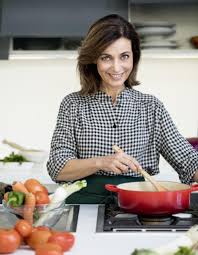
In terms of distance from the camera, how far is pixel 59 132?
7.78 ft

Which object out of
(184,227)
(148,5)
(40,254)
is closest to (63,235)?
(40,254)

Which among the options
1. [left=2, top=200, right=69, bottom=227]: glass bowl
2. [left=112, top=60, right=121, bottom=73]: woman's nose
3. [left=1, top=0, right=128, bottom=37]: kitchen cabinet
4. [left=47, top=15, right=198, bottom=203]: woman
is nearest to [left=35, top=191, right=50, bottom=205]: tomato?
[left=2, top=200, right=69, bottom=227]: glass bowl

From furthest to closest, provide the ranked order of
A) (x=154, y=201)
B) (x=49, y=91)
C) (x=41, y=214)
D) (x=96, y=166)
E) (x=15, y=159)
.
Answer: (x=49, y=91), (x=15, y=159), (x=96, y=166), (x=154, y=201), (x=41, y=214)

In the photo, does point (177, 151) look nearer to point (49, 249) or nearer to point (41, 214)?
point (41, 214)

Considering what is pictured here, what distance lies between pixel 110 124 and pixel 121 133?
0.18 feet

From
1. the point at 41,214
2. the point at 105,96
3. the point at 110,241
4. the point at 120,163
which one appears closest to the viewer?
the point at 110,241

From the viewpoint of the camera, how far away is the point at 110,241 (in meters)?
1.70

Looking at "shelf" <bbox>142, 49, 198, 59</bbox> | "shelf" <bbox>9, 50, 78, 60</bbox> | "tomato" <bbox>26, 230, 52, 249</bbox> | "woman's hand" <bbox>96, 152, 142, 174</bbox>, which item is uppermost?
"shelf" <bbox>142, 49, 198, 59</bbox>

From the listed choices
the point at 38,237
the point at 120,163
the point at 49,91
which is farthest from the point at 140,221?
the point at 49,91

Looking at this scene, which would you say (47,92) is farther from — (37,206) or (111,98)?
(37,206)

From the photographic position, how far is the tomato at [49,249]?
4.76 feet

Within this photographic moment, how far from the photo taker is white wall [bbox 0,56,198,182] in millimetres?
4500

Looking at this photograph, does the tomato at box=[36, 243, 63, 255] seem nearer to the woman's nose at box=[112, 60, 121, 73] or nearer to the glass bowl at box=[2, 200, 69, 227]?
the glass bowl at box=[2, 200, 69, 227]

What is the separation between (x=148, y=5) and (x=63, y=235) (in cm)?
298
